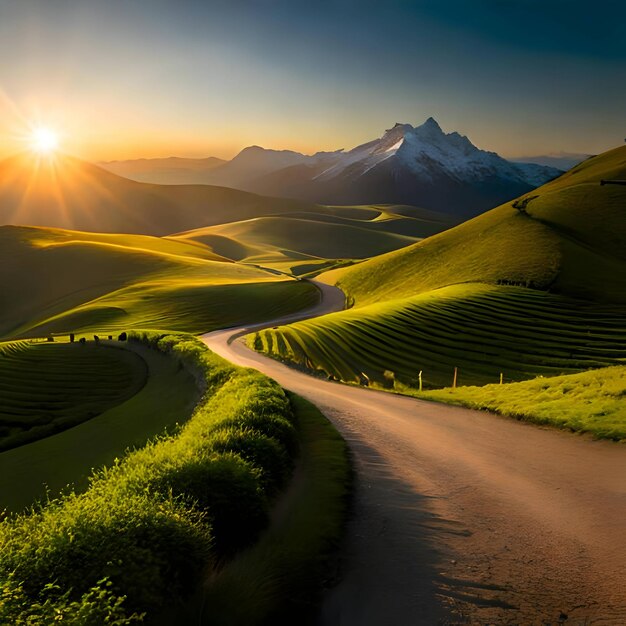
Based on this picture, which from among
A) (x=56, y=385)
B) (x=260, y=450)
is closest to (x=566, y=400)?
(x=260, y=450)

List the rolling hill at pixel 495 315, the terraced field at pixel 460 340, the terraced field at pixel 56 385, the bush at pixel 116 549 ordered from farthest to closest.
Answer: the rolling hill at pixel 495 315 → the terraced field at pixel 460 340 → the terraced field at pixel 56 385 → the bush at pixel 116 549

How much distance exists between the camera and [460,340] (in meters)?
42.1

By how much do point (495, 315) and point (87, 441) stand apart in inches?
1549

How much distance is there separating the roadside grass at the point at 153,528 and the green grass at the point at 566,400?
837cm

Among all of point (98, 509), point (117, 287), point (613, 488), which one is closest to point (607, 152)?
point (117, 287)

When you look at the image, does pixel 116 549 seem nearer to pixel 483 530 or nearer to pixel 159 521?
pixel 159 521

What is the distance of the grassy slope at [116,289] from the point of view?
73.7m

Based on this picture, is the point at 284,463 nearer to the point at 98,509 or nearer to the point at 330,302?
the point at 98,509

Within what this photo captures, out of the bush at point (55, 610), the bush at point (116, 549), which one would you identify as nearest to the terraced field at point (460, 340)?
the bush at point (116, 549)

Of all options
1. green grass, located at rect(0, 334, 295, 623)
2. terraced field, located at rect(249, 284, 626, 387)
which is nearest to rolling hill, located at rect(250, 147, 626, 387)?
terraced field, located at rect(249, 284, 626, 387)

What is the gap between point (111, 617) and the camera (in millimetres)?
5559

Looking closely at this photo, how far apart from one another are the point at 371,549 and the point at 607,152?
14481 cm

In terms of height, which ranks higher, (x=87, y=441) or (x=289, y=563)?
(x=289, y=563)

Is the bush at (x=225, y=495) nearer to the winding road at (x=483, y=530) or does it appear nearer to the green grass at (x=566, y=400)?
the winding road at (x=483, y=530)
